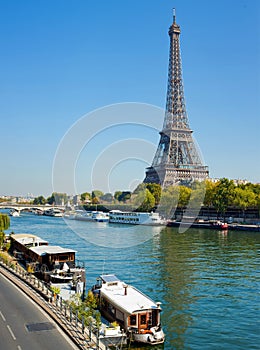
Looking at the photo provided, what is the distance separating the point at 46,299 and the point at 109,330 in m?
4.53

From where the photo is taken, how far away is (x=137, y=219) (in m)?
79.6

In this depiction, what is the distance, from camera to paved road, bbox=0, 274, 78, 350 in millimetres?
13416

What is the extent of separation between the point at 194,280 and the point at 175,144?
82172mm

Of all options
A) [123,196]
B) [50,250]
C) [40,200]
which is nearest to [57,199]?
[40,200]

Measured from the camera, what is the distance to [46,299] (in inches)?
750

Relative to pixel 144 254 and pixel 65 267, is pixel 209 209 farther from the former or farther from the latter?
pixel 65 267

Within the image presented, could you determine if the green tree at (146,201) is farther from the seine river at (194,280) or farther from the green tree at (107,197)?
the green tree at (107,197)

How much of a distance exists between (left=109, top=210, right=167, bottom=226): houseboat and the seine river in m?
27.3

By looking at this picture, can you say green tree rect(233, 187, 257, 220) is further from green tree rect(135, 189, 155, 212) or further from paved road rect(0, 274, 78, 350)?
paved road rect(0, 274, 78, 350)

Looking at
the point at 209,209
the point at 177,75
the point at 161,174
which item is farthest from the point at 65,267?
the point at 177,75

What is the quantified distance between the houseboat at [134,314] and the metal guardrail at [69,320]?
163 cm

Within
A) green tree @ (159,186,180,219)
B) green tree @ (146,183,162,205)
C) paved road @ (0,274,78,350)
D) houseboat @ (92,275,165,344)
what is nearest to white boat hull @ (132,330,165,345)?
houseboat @ (92,275,165,344)

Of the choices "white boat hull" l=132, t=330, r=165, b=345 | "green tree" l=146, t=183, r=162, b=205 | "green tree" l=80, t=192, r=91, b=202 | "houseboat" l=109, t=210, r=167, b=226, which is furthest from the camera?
"green tree" l=80, t=192, r=91, b=202

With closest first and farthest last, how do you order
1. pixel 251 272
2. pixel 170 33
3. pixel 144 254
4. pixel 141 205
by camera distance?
pixel 251 272 < pixel 144 254 < pixel 141 205 < pixel 170 33
